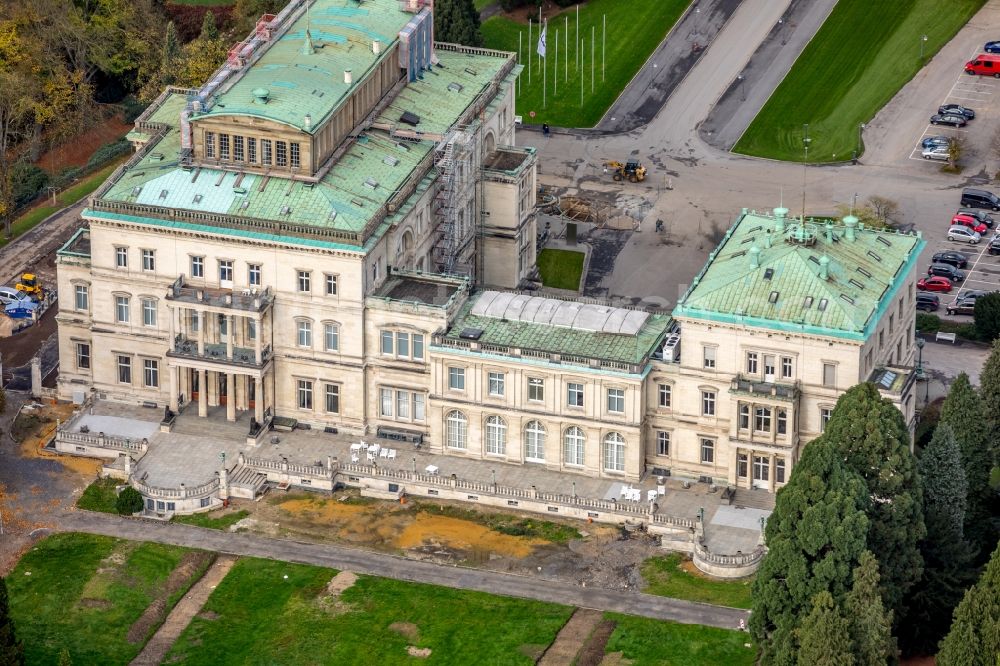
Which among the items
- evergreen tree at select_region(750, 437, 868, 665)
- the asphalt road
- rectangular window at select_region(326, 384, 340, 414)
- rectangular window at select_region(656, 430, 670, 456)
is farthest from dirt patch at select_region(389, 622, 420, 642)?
rectangular window at select_region(326, 384, 340, 414)

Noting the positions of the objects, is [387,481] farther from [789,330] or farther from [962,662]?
[962,662]

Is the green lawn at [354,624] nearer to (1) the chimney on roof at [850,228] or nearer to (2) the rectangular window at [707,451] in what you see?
(2) the rectangular window at [707,451]

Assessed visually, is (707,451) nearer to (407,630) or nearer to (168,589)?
(407,630)

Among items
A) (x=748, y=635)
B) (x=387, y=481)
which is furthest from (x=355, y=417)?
(x=748, y=635)

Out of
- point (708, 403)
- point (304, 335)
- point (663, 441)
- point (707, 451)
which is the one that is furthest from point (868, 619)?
point (304, 335)

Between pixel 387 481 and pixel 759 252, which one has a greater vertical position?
pixel 759 252

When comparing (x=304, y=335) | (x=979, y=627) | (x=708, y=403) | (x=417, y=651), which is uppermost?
(x=304, y=335)
